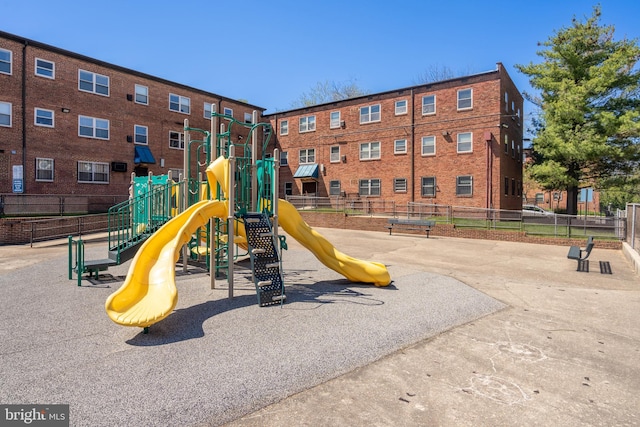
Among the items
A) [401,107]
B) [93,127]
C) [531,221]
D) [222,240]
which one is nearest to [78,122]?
[93,127]

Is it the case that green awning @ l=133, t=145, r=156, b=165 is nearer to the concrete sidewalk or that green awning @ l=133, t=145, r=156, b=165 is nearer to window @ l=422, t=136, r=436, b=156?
window @ l=422, t=136, r=436, b=156

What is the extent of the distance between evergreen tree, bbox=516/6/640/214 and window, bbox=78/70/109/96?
1131 inches

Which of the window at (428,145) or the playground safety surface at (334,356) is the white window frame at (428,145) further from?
the playground safety surface at (334,356)

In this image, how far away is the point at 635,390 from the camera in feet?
13.6

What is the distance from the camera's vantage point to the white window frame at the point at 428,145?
28.8 m

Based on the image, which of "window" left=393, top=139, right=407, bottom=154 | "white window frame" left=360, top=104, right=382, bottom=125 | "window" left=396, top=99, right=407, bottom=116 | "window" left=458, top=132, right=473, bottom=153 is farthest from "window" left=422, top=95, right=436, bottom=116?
"white window frame" left=360, top=104, right=382, bottom=125

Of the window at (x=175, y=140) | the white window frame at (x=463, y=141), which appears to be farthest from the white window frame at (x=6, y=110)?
the white window frame at (x=463, y=141)

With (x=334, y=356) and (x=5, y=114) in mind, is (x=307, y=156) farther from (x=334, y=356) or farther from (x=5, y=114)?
(x=334, y=356)

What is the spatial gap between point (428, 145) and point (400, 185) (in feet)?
12.3

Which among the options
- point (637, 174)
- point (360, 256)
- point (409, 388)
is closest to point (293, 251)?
point (360, 256)

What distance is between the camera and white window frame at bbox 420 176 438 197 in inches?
1121

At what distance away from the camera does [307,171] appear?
35.0 metres

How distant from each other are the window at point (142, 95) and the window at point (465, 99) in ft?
77.6

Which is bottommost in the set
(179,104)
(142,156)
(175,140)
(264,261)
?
(264,261)
